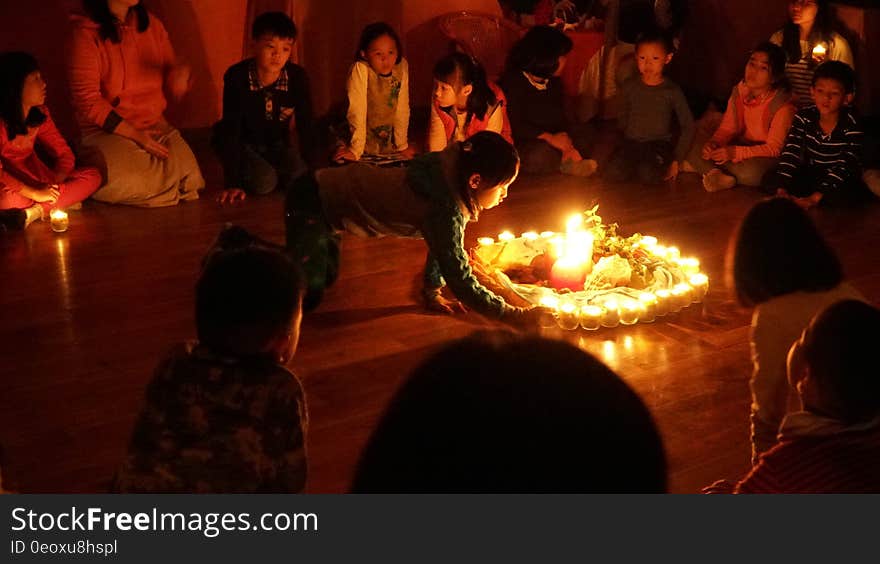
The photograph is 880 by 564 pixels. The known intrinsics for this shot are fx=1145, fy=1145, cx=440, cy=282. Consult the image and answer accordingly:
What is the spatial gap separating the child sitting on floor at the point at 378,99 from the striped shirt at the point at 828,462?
3.87 m

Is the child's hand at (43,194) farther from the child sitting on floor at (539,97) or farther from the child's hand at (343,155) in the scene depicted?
the child sitting on floor at (539,97)

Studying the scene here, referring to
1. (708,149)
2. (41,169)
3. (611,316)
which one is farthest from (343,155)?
(611,316)

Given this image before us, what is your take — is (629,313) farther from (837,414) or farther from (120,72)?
(120,72)

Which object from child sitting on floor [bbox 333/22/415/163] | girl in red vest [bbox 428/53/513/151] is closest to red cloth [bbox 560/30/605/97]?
girl in red vest [bbox 428/53/513/151]

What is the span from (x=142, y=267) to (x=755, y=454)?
251cm

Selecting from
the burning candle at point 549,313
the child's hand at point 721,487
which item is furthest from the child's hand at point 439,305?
the child's hand at point 721,487

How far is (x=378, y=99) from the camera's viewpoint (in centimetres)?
583

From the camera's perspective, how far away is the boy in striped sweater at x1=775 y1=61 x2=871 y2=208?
516 centimetres

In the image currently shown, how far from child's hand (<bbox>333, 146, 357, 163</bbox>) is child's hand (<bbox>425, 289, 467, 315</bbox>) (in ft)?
6.31

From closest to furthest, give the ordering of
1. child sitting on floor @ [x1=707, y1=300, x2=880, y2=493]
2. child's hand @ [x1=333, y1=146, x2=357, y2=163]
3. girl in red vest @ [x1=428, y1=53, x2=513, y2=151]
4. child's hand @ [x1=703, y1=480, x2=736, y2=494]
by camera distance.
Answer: child sitting on floor @ [x1=707, y1=300, x2=880, y2=493] < child's hand @ [x1=703, y1=480, x2=736, y2=494] < girl in red vest @ [x1=428, y1=53, x2=513, y2=151] < child's hand @ [x1=333, y1=146, x2=357, y2=163]

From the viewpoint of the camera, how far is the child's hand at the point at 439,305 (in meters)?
3.81

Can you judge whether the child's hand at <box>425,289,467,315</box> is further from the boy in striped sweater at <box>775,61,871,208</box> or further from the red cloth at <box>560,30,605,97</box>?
the red cloth at <box>560,30,605,97</box>

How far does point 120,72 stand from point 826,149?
331cm

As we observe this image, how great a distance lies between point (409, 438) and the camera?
1058 mm
